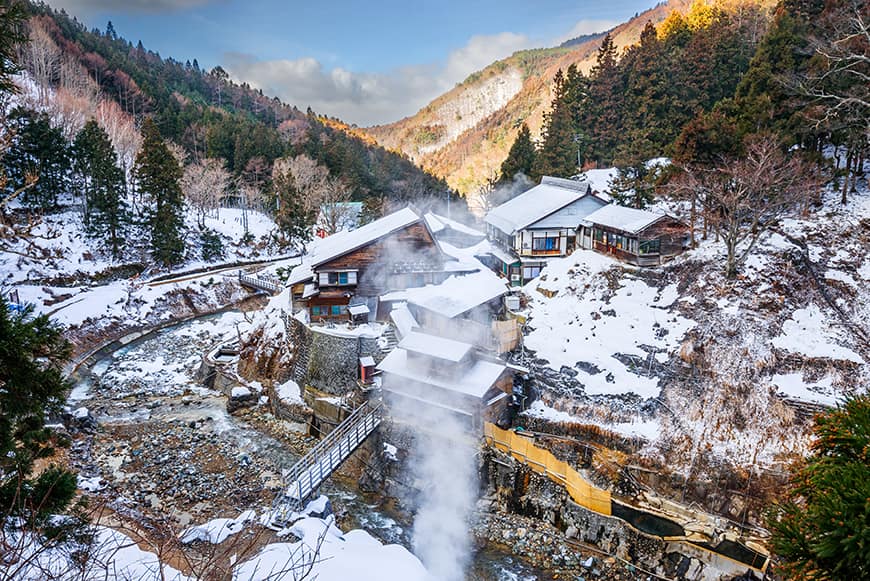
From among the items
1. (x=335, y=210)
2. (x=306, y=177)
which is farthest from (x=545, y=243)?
(x=306, y=177)

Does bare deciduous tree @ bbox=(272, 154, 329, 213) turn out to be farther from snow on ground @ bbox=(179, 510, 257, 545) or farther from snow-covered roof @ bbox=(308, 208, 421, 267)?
snow on ground @ bbox=(179, 510, 257, 545)

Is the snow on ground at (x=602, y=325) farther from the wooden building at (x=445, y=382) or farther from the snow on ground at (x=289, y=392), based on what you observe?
the snow on ground at (x=289, y=392)

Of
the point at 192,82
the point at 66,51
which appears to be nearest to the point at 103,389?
the point at 66,51

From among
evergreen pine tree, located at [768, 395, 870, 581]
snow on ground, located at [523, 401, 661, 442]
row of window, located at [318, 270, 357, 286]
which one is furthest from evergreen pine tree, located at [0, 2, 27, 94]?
snow on ground, located at [523, 401, 661, 442]

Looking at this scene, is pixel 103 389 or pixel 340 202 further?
pixel 340 202

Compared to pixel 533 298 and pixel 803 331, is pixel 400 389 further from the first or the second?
pixel 803 331

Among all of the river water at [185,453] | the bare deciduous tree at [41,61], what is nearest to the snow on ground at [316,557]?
the river water at [185,453]
